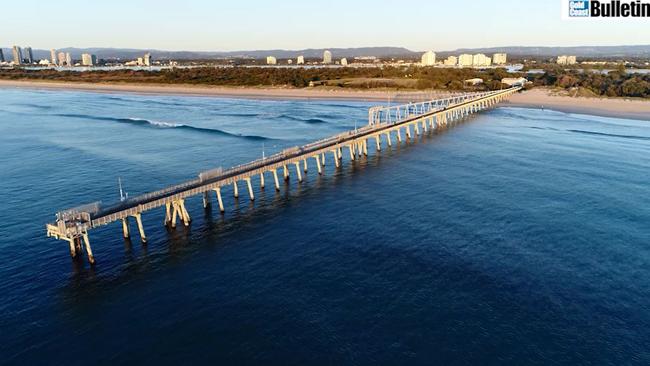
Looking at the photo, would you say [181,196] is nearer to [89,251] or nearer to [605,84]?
[89,251]

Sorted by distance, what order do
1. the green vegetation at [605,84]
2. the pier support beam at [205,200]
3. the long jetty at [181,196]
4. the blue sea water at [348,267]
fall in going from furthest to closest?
the green vegetation at [605,84] < the pier support beam at [205,200] < the long jetty at [181,196] < the blue sea water at [348,267]

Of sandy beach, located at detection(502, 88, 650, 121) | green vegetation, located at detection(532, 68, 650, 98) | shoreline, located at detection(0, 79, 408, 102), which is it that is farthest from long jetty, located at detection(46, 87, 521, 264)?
green vegetation, located at detection(532, 68, 650, 98)

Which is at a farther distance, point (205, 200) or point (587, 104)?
point (587, 104)

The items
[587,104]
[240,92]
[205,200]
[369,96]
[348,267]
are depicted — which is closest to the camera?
[348,267]

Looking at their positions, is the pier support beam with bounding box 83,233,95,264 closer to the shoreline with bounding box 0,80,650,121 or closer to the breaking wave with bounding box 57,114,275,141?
the breaking wave with bounding box 57,114,275,141

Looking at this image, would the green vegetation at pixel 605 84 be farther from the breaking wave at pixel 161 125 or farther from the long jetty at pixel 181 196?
the breaking wave at pixel 161 125

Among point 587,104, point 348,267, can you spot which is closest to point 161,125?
point 348,267

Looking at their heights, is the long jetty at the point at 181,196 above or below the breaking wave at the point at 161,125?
below

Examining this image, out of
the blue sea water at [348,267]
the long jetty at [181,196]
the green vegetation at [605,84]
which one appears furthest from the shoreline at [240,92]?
the blue sea water at [348,267]
